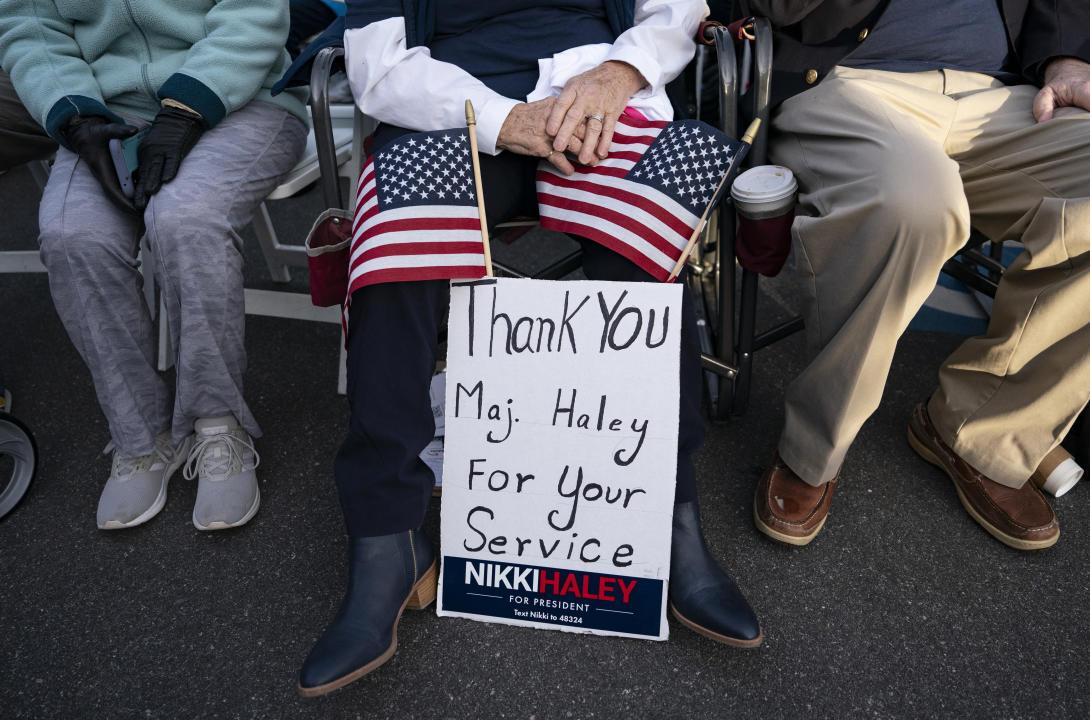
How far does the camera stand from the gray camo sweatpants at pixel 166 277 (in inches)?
63.3

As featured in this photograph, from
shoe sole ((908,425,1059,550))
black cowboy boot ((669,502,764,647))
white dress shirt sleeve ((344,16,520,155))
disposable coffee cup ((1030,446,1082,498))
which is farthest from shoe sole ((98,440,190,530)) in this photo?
disposable coffee cup ((1030,446,1082,498))

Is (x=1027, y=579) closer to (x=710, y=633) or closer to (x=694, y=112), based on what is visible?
(x=710, y=633)

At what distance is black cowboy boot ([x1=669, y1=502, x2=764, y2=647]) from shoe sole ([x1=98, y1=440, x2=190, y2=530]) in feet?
4.20

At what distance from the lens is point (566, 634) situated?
149 centimetres

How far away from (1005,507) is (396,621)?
1.42 m

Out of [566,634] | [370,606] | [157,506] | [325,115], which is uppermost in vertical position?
[325,115]

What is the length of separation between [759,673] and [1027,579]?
2.30 feet

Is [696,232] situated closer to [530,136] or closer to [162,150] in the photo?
[530,136]

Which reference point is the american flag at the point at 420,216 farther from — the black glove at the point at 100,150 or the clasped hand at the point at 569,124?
the black glove at the point at 100,150

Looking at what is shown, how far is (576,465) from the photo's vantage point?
1.41m

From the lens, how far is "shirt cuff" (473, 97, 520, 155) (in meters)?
1.45

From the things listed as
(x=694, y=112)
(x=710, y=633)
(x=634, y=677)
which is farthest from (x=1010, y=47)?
(x=634, y=677)

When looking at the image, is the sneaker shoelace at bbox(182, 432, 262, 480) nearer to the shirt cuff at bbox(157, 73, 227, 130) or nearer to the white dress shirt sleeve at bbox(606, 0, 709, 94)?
the shirt cuff at bbox(157, 73, 227, 130)

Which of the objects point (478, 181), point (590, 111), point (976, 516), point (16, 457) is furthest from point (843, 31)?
point (16, 457)
